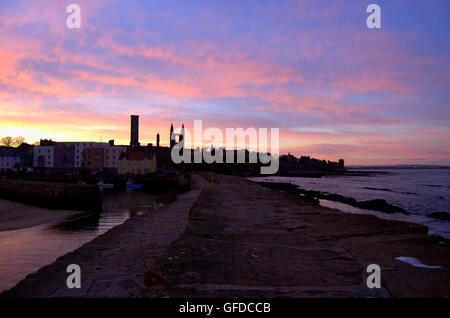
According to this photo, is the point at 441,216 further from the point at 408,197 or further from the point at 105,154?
the point at 105,154

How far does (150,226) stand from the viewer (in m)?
11.5

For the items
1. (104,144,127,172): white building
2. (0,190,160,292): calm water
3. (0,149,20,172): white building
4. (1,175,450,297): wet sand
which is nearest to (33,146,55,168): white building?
(0,149,20,172): white building

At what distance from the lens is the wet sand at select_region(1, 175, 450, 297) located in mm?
3422

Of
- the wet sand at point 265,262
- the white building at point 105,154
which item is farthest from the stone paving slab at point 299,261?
the white building at point 105,154

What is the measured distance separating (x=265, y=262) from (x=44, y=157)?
9585 cm

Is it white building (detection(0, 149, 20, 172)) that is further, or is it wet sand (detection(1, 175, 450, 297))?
white building (detection(0, 149, 20, 172))

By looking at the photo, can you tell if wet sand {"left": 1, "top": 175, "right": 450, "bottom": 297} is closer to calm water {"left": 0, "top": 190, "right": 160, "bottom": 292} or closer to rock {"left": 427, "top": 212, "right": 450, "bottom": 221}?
calm water {"left": 0, "top": 190, "right": 160, "bottom": 292}

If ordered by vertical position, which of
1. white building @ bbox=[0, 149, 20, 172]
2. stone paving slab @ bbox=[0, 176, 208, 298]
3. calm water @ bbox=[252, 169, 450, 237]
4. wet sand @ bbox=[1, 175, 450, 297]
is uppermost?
white building @ bbox=[0, 149, 20, 172]

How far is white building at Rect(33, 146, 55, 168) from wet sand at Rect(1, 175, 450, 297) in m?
89.9

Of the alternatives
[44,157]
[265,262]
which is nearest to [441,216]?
[265,262]

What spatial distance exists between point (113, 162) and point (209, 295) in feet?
285
